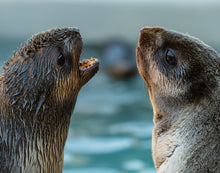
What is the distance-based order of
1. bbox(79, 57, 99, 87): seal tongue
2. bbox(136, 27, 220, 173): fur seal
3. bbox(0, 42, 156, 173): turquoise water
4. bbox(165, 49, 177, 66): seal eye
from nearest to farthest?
bbox(136, 27, 220, 173): fur seal → bbox(79, 57, 99, 87): seal tongue → bbox(165, 49, 177, 66): seal eye → bbox(0, 42, 156, 173): turquoise water

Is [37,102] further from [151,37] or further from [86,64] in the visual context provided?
[151,37]

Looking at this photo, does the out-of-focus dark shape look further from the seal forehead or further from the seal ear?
the seal ear

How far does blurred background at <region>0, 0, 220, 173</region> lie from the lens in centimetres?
748

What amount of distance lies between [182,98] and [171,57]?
1.22 ft

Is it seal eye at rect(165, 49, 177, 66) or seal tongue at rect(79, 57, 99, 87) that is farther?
seal eye at rect(165, 49, 177, 66)

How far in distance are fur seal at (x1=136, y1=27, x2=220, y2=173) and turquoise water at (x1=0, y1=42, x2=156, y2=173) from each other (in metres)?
3.18

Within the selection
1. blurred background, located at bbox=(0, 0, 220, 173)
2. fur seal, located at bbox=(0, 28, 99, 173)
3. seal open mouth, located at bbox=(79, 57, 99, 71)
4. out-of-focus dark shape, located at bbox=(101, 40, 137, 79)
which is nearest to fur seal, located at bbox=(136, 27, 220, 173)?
seal open mouth, located at bbox=(79, 57, 99, 71)

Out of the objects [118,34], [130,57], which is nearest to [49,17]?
[118,34]

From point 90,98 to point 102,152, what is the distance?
10.6 ft

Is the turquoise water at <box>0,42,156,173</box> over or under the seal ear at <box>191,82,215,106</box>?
over

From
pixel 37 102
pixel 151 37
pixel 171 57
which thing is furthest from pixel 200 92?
pixel 37 102

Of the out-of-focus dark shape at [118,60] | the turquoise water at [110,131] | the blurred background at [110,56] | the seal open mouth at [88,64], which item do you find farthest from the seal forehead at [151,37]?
the out-of-focus dark shape at [118,60]

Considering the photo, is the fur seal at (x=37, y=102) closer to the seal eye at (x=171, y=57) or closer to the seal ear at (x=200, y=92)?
the seal eye at (x=171, y=57)

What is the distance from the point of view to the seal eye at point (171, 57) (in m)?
3.73
